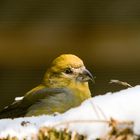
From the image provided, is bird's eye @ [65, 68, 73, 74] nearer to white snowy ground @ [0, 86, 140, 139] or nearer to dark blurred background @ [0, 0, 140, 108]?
dark blurred background @ [0, 0, 140, 108]

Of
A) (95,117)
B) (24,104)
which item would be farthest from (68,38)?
(95,117)

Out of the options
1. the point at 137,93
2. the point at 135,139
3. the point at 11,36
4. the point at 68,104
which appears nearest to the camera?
the point at 135,139

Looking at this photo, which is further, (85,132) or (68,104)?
(68,104)

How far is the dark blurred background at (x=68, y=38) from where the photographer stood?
647 centimetres

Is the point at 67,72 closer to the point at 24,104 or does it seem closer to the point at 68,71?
the point at 68,71

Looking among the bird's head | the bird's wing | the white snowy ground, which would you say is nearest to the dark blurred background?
the bird's head

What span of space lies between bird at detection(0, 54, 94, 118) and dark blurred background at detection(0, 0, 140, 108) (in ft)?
4.94

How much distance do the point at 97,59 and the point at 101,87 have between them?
0.22 metres

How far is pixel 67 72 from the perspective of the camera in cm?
495

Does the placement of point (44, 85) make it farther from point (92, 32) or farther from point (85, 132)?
point (85, 132)

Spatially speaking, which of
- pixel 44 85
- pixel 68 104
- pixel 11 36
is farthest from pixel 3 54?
pixel 68 104

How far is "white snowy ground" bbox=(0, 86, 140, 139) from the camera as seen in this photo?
238cm

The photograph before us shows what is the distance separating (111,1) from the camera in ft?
21.5

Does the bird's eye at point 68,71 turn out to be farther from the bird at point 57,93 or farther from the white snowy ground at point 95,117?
the white snowy ground at point 95,117
